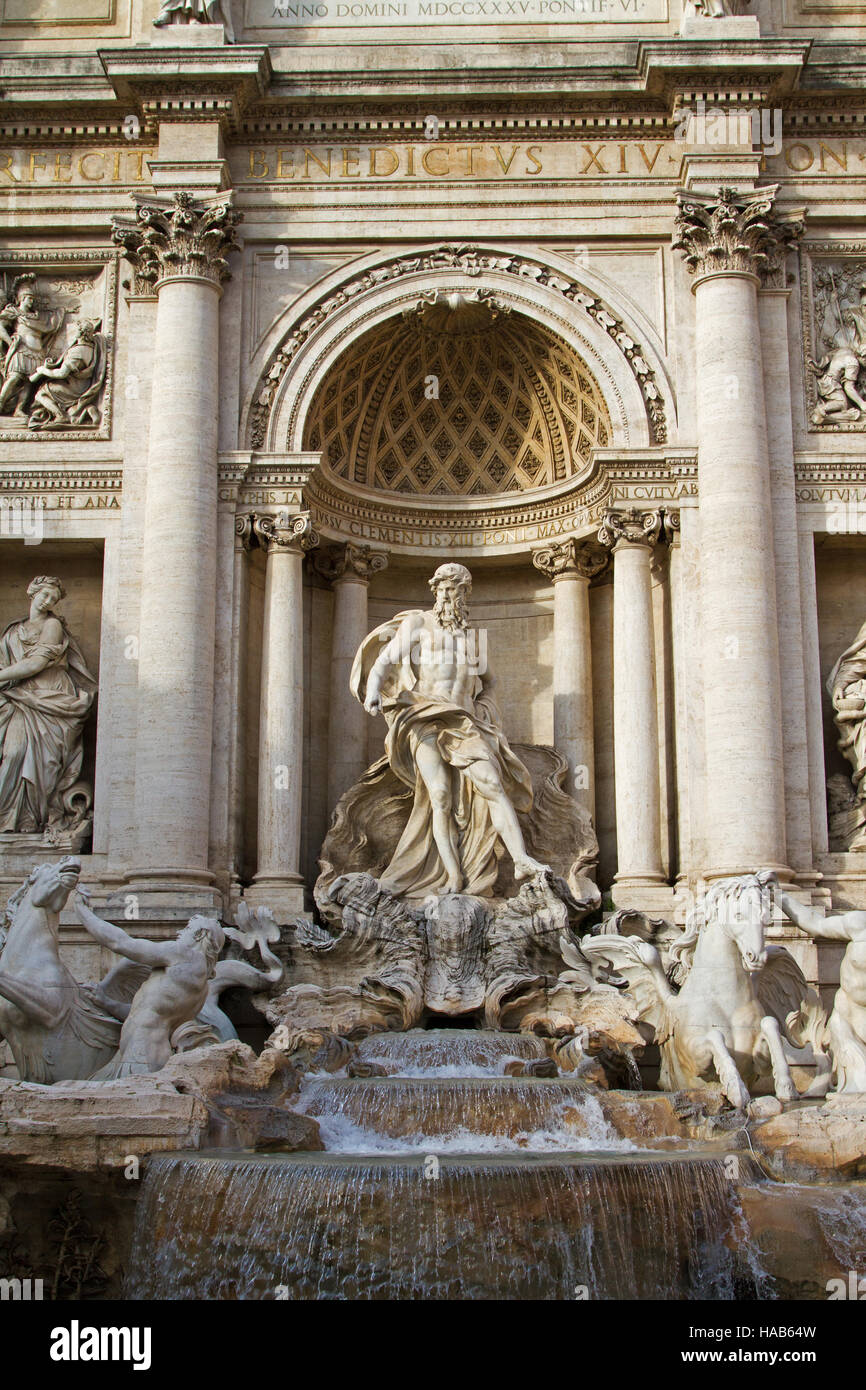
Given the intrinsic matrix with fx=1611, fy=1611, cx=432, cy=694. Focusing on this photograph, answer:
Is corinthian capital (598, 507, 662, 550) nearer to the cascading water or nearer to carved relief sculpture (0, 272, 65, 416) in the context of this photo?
carved relief sculpture (0, 272, 65, 416)

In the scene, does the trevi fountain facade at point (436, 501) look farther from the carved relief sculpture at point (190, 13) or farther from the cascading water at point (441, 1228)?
the cascading water at point (441, 1228)

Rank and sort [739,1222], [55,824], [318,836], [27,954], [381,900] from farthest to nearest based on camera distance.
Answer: [318,836], [55,824], [381,900], [27,954], [739,1222]

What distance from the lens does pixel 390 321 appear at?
63.8 feet

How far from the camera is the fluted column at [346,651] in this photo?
19562mm

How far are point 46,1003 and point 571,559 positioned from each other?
29.8 ft

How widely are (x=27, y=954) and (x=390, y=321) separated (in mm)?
9263

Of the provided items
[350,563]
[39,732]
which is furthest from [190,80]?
[39,732]

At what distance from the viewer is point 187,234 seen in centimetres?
1886

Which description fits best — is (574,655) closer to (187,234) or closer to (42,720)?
(42,720)

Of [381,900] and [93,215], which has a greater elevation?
[93,215]

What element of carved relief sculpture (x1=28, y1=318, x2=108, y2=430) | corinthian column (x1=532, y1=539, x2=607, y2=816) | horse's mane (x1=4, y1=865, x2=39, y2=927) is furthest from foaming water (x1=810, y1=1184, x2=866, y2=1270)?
carved relief sculpture (x1=28, y1=318, x2=108, y2=430)

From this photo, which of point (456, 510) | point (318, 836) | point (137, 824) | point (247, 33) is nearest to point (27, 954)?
point (137, 824)
